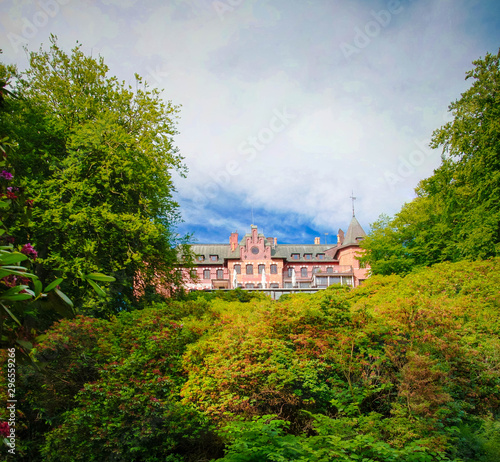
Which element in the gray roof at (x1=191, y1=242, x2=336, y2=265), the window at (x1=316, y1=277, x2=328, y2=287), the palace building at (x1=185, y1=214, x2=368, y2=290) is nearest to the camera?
the window at (x1=316, y1=277, x2=328, y2=287)

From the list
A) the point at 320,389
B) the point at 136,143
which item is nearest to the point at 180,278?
the point at 136,143

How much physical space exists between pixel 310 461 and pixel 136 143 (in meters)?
14.7

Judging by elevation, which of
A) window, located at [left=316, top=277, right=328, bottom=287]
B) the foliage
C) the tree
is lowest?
the foliage

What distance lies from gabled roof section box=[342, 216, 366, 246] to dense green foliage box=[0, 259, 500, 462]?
39473 mm

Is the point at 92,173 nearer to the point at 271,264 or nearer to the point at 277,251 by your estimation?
Result: the point at 271,264

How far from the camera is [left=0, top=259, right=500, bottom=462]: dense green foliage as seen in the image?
22.0 ft

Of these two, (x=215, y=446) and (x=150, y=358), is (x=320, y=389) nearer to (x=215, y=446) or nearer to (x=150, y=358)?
(x=215, y=446)

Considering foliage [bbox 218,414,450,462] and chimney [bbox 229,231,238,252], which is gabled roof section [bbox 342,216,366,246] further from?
foliage [bbox 218,414,450,462]

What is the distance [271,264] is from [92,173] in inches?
1483

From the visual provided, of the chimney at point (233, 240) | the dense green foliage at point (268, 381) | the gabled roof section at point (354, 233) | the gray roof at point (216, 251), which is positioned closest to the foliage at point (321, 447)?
the dense green foliage at point (268, 381)

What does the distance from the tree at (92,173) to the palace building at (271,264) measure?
32.4 m

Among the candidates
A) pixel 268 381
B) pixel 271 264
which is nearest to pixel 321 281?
pixel 271 264

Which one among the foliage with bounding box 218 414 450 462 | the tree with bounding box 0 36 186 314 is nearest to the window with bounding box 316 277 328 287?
the tree with bounding box 0 36 186 314

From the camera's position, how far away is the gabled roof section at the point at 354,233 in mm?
48062
